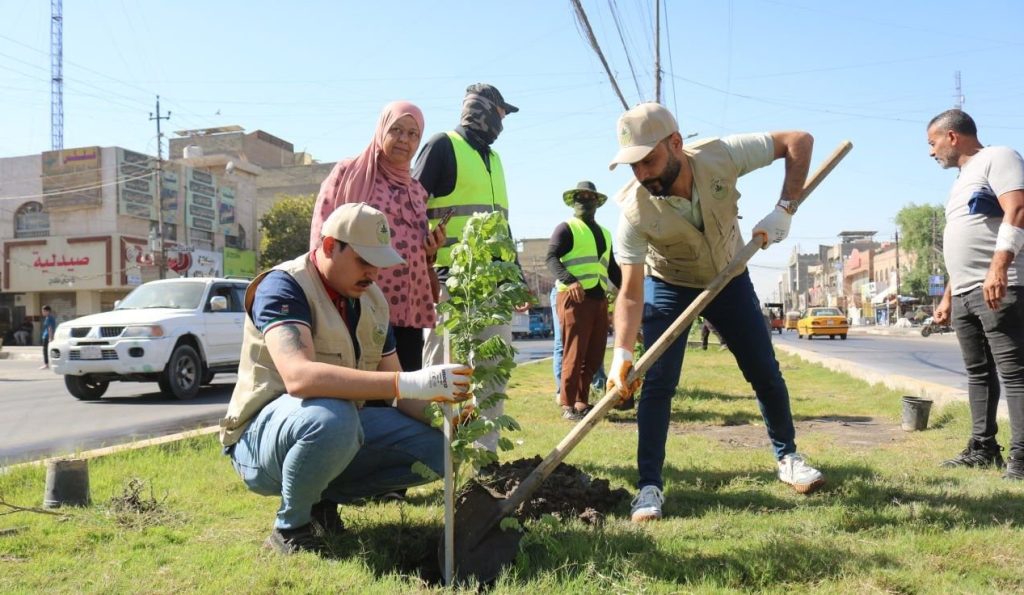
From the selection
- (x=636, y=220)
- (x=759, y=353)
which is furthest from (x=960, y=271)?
(x=636, y=220)

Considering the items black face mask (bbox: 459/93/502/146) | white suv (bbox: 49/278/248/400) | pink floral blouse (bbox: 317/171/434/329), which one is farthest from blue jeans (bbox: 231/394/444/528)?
white suv (bbox: 49/278/248/400)

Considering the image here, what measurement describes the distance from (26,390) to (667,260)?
11.4m

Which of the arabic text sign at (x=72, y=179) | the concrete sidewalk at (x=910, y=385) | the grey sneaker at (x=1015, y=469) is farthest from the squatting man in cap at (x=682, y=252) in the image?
the arabic text sign at (x=72, y=179)

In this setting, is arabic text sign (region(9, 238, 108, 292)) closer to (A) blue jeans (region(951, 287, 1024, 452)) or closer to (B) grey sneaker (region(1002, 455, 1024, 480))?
(A) blue jeans (region(951, 287, 1024, 452))

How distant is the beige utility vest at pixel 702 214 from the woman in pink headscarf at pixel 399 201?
1.05 metres

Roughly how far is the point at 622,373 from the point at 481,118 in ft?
5.94

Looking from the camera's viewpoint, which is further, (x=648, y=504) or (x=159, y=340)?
(x=159, y=340)

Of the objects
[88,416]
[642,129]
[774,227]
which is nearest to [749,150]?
[774,227]

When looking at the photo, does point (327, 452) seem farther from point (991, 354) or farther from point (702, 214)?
point (991, 354)

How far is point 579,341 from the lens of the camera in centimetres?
640

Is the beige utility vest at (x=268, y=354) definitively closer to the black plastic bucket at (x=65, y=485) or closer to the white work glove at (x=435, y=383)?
the white work glove at (x=435, y=383)

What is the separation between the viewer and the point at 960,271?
13.6 feet

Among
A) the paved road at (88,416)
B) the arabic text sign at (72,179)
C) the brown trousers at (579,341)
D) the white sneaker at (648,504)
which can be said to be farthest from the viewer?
the arabic text sign at (72,179)

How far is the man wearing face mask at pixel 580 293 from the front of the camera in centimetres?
641
